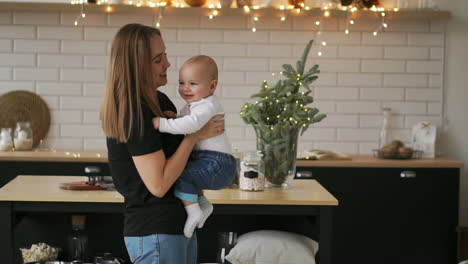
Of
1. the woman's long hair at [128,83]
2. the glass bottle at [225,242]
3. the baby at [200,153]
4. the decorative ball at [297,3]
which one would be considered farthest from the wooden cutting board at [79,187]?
the decorative ball at [297,3]

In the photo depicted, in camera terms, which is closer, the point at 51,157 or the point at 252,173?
the point at 252,173

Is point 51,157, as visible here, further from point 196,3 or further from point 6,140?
point 196,3

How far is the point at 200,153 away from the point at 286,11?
3182 mm

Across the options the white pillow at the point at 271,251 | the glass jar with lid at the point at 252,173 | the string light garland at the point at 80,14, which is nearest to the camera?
the white pillow at the point at 271,251

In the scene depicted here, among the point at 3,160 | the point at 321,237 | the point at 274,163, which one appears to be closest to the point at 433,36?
the point at 274,163

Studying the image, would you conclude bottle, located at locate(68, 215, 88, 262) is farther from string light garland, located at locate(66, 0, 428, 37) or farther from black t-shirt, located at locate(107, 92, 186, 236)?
string light garland, located at locate(66, 0, 428, 37)

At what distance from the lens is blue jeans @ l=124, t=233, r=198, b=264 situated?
2717 mm

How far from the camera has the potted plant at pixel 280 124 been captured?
4250 millimetres

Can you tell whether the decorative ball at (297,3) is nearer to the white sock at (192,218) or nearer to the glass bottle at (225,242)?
the glass bottle at (225,242)

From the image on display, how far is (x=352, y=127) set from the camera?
6.12m

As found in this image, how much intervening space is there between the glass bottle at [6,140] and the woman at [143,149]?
3.20 metres

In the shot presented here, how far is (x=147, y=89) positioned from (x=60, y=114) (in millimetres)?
3533

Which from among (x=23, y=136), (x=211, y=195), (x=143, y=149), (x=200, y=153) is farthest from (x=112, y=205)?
(x=23, y=136)

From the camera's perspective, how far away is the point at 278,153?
4.27 metres
